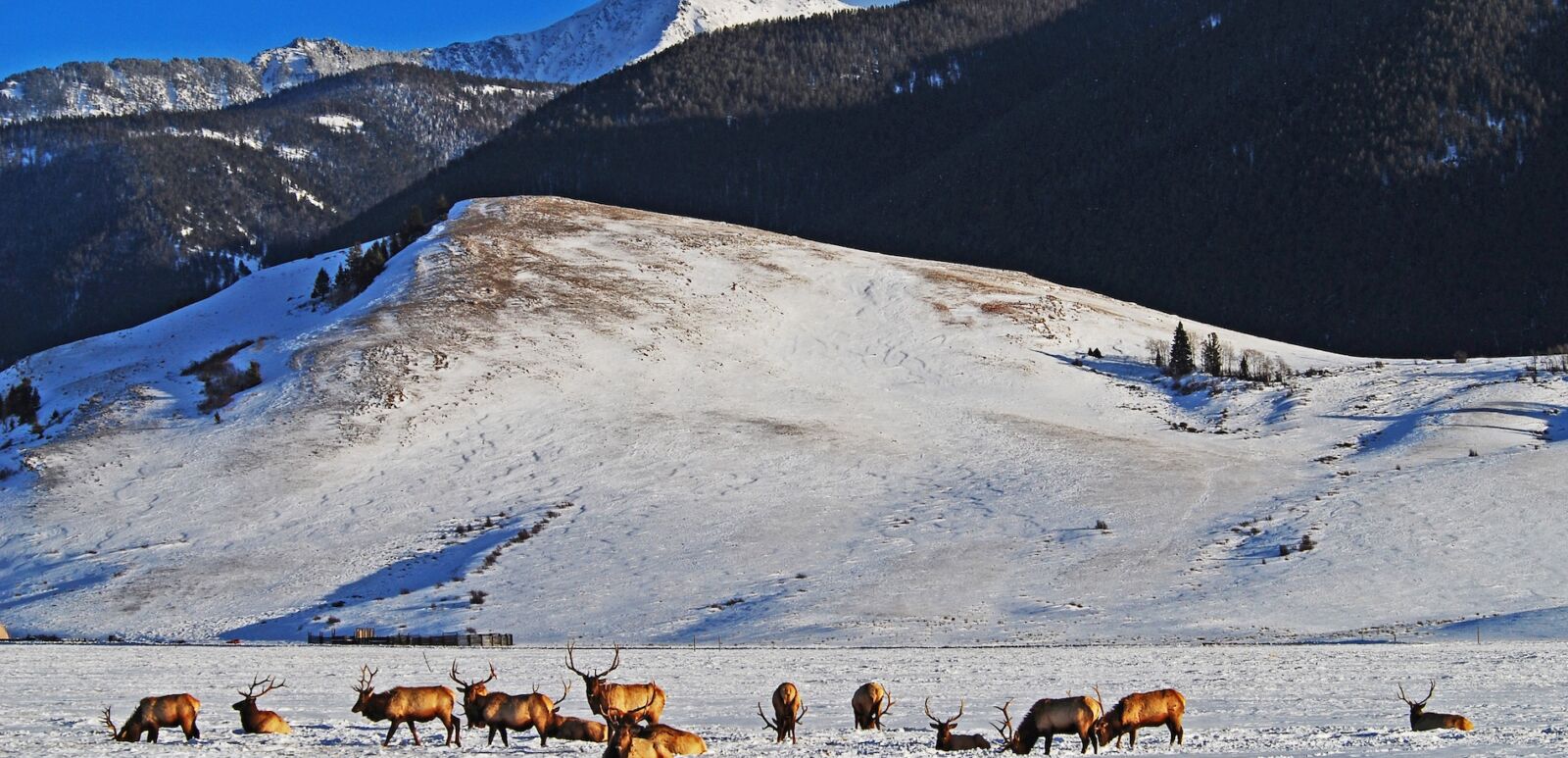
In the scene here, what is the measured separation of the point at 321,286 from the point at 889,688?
225 feet

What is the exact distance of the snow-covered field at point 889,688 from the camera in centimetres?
1845

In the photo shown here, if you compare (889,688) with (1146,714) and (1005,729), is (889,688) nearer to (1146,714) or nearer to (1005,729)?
(1005,729)

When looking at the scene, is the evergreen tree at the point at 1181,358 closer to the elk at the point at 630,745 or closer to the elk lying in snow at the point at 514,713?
the elk lying in snow at the point at 514,713

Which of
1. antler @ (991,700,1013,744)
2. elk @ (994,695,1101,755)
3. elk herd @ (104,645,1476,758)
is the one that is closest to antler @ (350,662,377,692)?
elk herd @ (104,645,1476,758)

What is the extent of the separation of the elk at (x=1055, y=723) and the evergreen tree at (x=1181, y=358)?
57.7 meters

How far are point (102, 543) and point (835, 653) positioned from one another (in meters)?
33.6

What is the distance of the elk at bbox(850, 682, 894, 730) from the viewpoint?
20.8 meters

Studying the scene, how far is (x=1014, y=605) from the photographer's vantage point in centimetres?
4294

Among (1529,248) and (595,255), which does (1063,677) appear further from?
(1529,248)

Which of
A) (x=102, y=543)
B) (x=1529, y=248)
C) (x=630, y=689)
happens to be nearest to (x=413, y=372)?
(x=102, y=543)

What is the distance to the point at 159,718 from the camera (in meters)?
18.9

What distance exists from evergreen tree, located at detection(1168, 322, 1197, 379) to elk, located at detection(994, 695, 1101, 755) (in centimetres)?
5765

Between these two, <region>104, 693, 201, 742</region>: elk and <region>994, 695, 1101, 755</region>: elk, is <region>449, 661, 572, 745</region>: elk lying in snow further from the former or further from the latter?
<region>994, 695, 1101, 755</region>: elk

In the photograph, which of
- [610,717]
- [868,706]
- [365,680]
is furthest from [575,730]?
[365,680]
